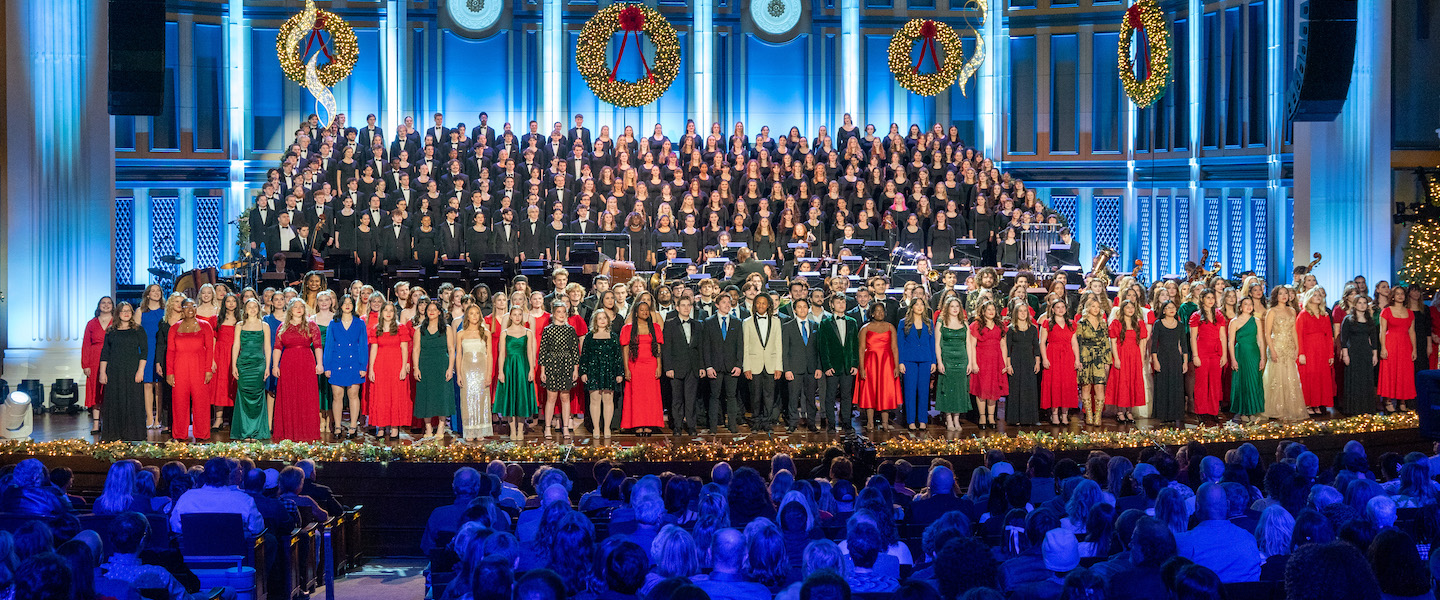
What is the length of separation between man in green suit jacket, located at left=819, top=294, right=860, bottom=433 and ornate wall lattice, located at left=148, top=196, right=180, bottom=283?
1356cm

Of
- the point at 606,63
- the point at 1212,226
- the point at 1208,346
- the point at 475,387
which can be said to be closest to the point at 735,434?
the point at 475,387

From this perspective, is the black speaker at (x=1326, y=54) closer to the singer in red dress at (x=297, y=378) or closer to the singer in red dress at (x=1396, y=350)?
the singer in red dress at (x=1396, y=350)

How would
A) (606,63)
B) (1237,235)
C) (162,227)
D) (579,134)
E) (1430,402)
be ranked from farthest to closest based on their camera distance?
(162,227) < (1237,235) < (606,63) < (579,134) < (1430,402)

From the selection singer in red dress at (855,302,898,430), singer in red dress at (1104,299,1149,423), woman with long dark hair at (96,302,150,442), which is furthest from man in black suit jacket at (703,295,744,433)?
woman with long dark hair at (96,302,150,442)

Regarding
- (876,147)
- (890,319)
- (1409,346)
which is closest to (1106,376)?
(890,319)

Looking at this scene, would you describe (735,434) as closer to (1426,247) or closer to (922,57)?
(1426,247)

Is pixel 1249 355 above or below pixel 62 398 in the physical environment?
above

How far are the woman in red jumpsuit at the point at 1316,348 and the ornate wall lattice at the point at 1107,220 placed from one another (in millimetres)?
11052

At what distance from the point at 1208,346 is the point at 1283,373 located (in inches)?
26.5

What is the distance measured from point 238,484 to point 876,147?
12.2 metres

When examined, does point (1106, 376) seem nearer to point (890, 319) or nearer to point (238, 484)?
point (890, 319)

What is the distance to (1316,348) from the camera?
11.1 metres

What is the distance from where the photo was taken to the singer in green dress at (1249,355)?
1083 cm

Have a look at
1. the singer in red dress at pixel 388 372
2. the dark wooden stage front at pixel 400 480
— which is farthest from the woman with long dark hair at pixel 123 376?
the singer in red dress at pixel 388 372
